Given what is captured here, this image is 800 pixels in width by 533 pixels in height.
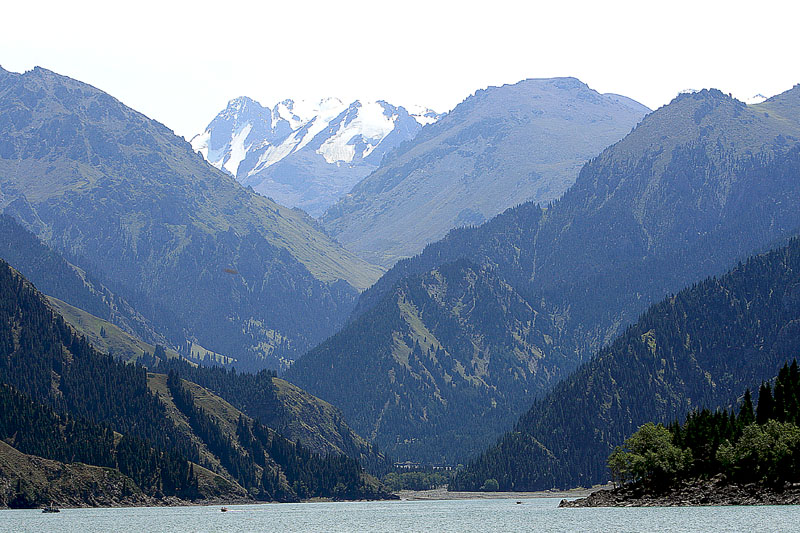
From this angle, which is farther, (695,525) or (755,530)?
(695,525)

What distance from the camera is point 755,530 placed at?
577ft

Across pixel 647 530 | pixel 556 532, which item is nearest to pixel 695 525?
pixel 647 530

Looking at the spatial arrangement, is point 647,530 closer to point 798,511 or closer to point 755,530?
point 755,530

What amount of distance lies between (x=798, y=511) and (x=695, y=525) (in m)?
20.3

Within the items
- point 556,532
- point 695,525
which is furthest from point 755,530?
point 556,532

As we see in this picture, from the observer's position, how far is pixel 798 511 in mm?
196750

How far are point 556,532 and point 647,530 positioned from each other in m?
19.5

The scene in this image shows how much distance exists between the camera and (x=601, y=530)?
634 feet

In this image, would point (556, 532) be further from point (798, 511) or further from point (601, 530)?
point (798, 511)

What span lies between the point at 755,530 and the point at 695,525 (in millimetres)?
16644

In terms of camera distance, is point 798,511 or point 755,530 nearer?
point 755,530

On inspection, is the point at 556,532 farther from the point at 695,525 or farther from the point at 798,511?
the point at 798,511

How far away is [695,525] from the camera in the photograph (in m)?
192

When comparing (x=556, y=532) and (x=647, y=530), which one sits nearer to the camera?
(x=647, y=530)
